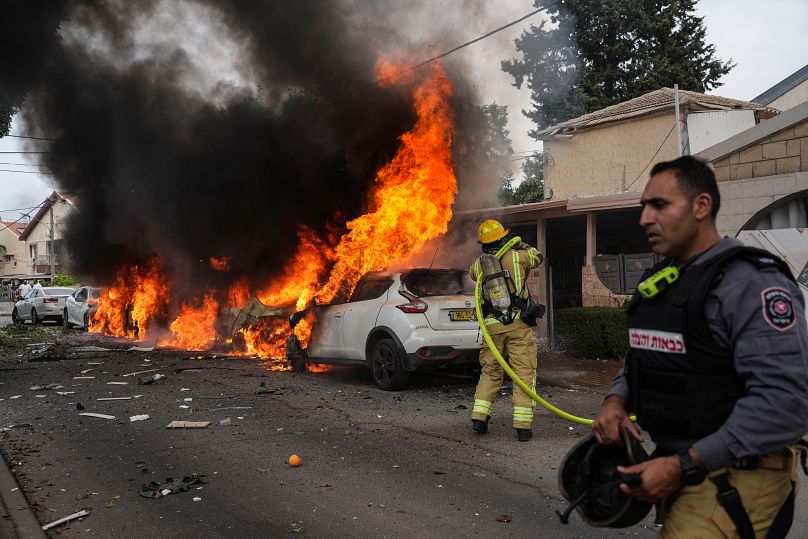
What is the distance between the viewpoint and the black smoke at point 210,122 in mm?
14281

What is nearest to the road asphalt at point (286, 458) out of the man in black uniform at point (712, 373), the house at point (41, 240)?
the man in black uniform at point (712, 373)

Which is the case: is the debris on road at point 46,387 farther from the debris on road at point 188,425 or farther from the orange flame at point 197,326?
the orange flame at point 197,326

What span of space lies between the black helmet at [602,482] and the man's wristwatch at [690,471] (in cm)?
13

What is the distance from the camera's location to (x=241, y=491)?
4691 millimetres

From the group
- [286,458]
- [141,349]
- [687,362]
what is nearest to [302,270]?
[141,349]

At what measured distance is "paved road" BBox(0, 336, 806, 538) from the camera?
13.5ft

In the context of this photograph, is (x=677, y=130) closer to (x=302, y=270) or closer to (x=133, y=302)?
(x=302, y=270)

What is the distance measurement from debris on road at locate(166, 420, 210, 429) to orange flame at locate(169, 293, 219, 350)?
26.2 ft

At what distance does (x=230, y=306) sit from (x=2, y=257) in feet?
206

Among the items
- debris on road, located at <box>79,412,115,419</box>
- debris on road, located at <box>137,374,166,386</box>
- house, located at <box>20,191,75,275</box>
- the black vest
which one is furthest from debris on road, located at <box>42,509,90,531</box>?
house, located at <box>20,191,75,275</box>

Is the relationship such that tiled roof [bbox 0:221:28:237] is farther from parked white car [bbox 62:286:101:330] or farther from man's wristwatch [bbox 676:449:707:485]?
man's wristwatch [bbox 676:449:707:485]

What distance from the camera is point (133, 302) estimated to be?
62.6 ft

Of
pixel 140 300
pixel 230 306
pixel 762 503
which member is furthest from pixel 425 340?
pixel 140 300

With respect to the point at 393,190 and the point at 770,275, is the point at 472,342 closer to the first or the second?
the point at 393,190
